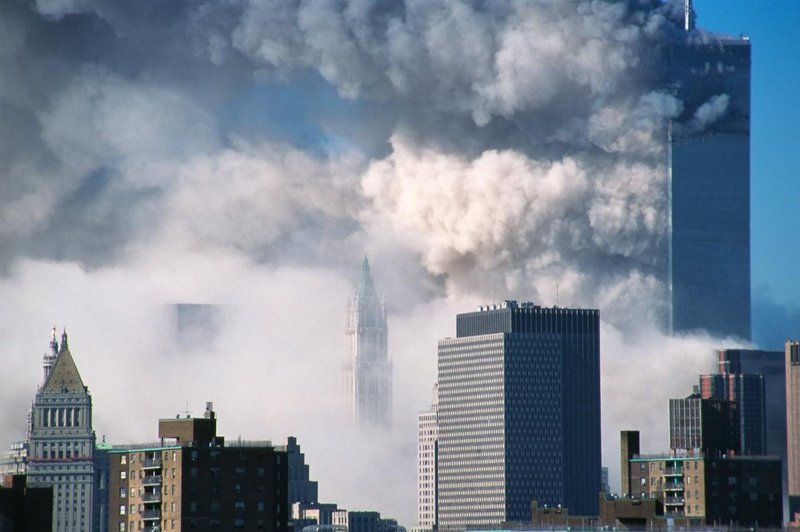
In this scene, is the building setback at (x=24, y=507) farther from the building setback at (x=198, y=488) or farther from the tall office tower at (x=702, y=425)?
the tall office tower at (x=702, y=425)

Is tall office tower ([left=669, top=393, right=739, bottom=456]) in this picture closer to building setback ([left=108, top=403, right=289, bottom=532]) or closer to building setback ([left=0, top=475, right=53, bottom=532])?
building setback ([left=108, top=403, right=289, bottom=532])

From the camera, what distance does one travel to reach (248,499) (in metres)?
114

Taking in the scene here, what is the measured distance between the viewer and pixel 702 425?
15425 centimetres

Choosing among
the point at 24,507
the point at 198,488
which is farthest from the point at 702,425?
the point at 24,507

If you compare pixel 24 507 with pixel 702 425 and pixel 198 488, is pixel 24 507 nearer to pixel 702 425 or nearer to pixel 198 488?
pixel 198 488

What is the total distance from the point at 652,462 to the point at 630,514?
731 inches

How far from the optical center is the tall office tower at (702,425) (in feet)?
491

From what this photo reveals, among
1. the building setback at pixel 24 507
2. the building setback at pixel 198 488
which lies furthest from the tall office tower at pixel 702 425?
the building setback at pixel 24 507

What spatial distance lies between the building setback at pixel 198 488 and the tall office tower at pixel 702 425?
3704 cm

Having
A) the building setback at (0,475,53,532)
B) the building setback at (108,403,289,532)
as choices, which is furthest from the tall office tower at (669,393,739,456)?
the building setback at (0,475,53,532)

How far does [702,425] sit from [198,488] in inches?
1862

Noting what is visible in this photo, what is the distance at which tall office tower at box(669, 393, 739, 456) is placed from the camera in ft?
491

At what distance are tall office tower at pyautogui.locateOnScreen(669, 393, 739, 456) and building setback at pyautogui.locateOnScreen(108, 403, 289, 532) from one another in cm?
3704

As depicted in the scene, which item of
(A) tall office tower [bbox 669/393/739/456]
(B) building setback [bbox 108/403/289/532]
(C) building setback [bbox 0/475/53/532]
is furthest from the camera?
(A) tall office tower [bbox 669/393/739/456]
